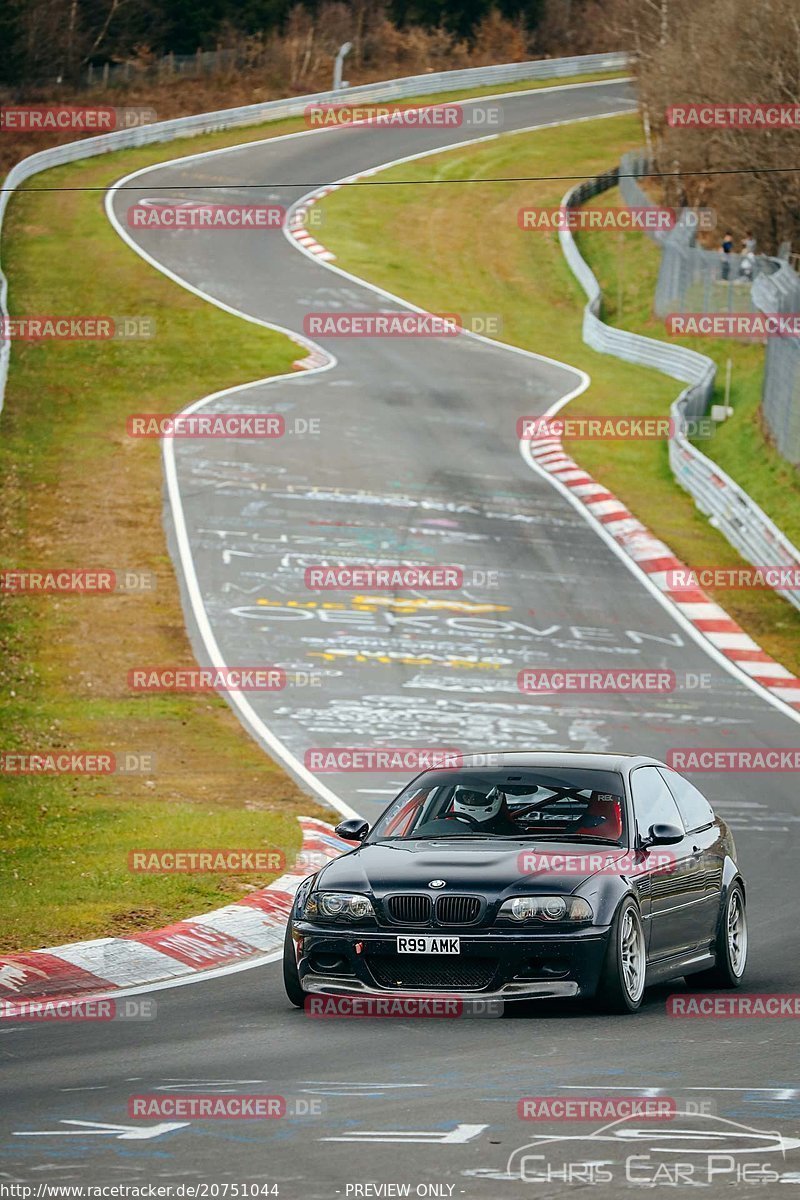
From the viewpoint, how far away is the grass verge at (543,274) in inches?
1315

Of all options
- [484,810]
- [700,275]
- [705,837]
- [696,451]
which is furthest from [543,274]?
[484,810]

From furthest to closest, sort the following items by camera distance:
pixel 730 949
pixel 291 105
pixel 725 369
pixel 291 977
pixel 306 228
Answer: pixel 291 105 < pixel 306 228 < pixel 725 369 < pixel 730 949 < pixel 291 977

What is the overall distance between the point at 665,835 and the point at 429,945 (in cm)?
155

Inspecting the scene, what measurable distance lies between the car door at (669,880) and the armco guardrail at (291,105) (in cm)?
4760

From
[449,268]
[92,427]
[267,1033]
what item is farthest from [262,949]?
[449,268]

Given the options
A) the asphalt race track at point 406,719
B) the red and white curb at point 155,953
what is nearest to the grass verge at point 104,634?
the red and white curb at point 155,953

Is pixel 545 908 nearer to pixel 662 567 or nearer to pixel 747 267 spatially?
pixel 662 567

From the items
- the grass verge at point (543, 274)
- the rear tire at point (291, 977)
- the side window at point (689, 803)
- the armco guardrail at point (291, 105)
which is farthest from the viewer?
the armco guardrail at point (291, 105)

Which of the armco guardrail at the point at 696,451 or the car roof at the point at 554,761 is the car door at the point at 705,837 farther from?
the armco guardrail at the point at 696,451

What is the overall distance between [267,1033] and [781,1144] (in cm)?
324

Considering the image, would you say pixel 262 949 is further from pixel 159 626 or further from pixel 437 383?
pixel 437 383

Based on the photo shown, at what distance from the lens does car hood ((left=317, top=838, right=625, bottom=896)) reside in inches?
396

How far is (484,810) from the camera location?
11.1 m

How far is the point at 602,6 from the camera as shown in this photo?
309 ft
